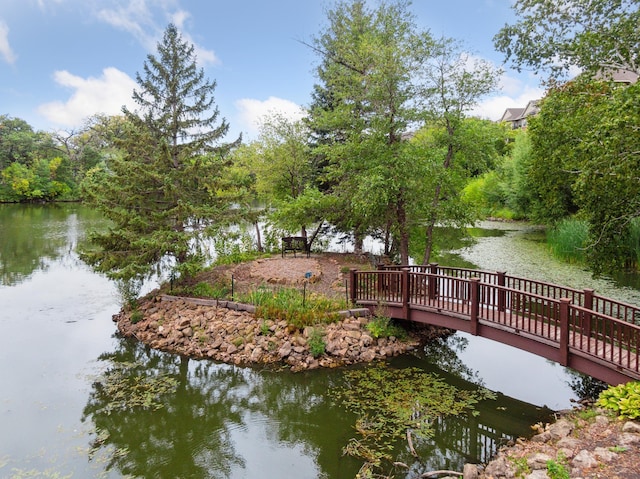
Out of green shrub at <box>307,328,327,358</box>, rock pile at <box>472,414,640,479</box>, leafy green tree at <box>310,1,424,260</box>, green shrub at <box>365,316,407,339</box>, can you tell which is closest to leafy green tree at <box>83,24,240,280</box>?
leafy green tree at <box>310,1,424,260</box>

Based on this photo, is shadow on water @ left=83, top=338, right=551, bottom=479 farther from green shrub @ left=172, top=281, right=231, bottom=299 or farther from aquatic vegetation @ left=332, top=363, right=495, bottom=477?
green shrub @ left=172, top=281, right=231, bottom=299

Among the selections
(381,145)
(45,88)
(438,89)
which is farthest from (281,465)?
(45,88)

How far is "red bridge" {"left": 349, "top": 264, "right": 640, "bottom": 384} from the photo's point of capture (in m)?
6.33

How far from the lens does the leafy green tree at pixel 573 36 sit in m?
8.49

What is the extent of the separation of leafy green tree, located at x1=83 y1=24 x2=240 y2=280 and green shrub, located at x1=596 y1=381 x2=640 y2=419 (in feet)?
31.2

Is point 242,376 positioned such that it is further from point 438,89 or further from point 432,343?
point 438,89

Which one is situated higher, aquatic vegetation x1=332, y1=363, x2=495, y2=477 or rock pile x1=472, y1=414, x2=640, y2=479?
rock pile x1=472, y1=414, x2=640, y2=479

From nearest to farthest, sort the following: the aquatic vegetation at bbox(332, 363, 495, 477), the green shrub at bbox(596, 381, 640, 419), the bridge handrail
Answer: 1. the green shrub at bbox(596, 381, 640, 419)
2. the aquatic vegetation at bbox(332, 363, 495, 477)
3. the bridge handrail

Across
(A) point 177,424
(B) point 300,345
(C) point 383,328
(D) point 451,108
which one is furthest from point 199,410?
(D) point 451,108

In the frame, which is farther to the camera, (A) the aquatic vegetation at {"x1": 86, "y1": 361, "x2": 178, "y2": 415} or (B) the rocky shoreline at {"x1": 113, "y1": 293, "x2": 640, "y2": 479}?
(A) the aquatic vegetation at {"x1": 86, "y1": 361, "x2": 178, "y2": 415}

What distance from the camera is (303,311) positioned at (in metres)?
10.1

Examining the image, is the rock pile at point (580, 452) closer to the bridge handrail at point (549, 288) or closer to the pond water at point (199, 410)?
the pond water at point (199, 410)

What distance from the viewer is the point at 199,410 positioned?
7.71 metres

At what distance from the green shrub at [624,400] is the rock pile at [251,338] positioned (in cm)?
444
